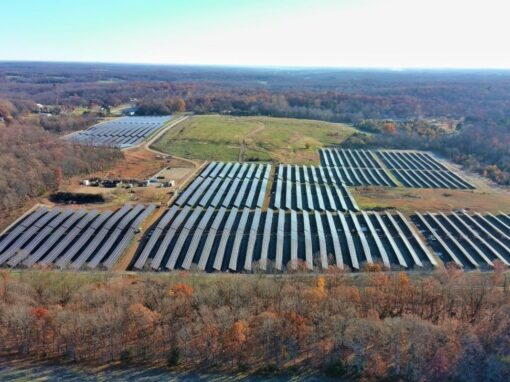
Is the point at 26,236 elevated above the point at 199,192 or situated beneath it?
situated beneath

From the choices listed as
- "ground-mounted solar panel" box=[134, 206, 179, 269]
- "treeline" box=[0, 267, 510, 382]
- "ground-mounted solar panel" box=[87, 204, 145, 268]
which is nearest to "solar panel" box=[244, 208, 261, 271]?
"treeline" box=[0, 267, 510, 382]

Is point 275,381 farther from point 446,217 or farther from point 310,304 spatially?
point 446,217

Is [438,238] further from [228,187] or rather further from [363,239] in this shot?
[228,187]

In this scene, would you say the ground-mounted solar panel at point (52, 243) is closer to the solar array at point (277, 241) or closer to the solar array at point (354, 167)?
the solar array at point (277, 241)

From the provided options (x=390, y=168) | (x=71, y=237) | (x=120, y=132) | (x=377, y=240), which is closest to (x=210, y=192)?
(x=71, y=237)

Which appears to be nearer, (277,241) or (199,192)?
(277,241)

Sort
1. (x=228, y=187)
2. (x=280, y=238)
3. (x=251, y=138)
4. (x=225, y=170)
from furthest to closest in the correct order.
Result: 1. (x=251, y=138)
2. (x=225, y=170)
3. (x=228, y=187)
4. (x=280, y=238)
